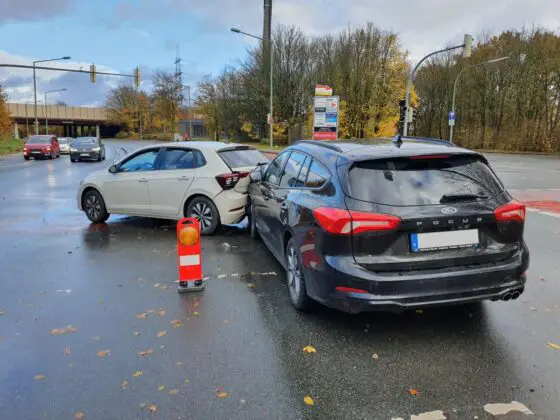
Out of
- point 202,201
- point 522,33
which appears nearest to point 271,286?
point 202,201

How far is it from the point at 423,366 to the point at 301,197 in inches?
72.2

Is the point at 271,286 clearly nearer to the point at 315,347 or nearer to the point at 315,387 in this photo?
the point at 315,347

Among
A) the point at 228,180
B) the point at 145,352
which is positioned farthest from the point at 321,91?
the point at 145,352

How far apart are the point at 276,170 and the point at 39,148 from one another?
31.4 metres

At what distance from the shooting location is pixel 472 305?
471 cm

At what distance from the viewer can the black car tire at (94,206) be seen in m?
9.21

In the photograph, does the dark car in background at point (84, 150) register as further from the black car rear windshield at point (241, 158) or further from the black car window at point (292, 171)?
the black car window at point (292, 171)

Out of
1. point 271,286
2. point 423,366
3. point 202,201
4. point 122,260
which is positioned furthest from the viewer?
point 202,201

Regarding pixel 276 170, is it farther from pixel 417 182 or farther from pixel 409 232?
pixel 409 232

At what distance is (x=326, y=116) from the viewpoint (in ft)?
86.8

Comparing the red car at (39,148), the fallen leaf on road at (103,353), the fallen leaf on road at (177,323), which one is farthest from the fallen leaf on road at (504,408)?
the red car at (39,148)

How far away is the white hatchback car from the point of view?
26.1 feet

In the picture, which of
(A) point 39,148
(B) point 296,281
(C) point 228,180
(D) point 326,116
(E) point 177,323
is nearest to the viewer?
(E) point 177,323

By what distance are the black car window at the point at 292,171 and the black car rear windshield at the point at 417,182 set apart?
107 centimetres
